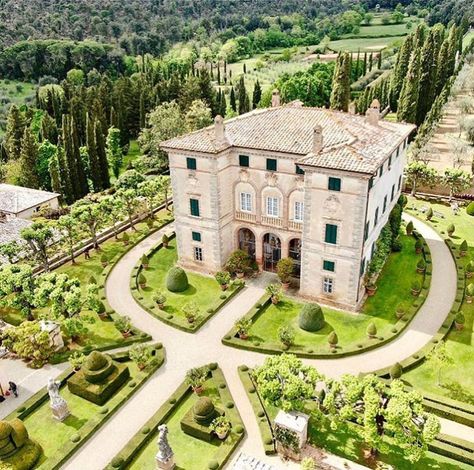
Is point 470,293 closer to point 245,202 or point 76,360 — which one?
point 245,202

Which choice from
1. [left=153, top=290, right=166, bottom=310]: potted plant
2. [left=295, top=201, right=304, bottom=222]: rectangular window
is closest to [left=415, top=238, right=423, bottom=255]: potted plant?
[left=295, top=201, right=304, bottom=222]: rectangular window

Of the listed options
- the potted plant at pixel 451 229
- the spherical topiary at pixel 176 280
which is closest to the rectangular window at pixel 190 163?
the spherical topiary at pixel 176 280

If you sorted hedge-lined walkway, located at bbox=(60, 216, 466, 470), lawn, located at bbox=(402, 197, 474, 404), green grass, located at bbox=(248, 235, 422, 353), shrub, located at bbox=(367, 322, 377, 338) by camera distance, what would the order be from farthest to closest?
green grass, located at bbox=(248, 235, 422, 353) → shrub, located at bbox=(367, 322, 377, 338) → lawn, located at bbox=(402, 197, 474, 404) → hedge-lined walkway, located at bbox=(60, 216, 466, 470)

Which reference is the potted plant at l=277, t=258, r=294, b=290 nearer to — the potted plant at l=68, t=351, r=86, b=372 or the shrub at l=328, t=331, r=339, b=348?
the shrub at l=328, t=331, r=339, b=348

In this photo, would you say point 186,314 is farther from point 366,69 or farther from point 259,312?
point 366,69

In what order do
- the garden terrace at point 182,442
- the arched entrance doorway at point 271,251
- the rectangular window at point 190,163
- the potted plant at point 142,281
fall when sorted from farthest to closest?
the arched entrance doorway at point 271,251, the potted plant at point 142,281, the rectangular window at point 190,163, the garden terrace at point 182,442

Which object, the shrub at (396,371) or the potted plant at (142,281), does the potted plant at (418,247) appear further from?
the potted plant at (142,281)

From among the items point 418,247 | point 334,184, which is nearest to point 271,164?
point 334,184
